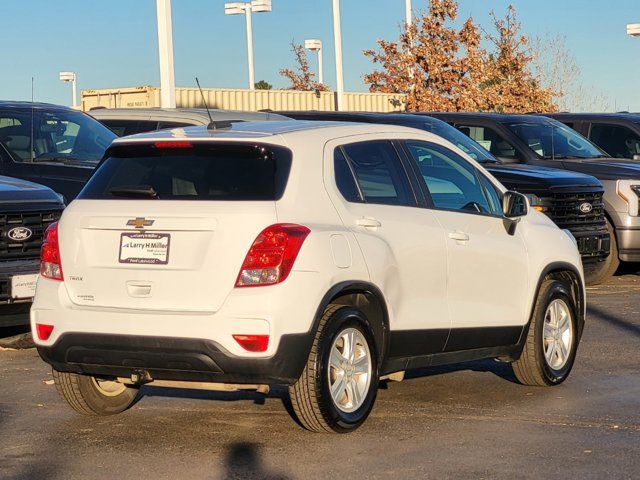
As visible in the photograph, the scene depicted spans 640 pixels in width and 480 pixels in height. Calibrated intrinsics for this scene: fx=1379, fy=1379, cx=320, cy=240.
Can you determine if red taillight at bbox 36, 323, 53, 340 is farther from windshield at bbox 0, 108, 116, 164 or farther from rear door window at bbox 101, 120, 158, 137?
rear door window at bbox 101, 120, 158, 137

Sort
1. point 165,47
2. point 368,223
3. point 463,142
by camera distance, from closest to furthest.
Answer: point 368,223
point 463,142
point 165,47

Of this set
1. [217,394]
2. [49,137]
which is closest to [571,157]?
[49,137]

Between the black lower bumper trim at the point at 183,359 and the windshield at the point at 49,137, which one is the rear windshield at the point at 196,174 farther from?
the windshield at the point at 49,137

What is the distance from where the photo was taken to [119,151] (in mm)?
7602

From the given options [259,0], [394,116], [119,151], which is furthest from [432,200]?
[259,0]

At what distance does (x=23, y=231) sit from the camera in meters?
10.4

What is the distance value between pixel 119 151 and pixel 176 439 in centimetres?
161

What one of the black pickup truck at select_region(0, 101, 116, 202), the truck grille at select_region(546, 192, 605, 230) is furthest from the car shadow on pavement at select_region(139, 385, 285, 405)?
the truck grille at select_region(546, 192, 605, 230)

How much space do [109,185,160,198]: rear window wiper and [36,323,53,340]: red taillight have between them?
787mm

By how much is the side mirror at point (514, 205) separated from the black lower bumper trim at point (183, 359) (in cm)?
223

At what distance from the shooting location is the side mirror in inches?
341

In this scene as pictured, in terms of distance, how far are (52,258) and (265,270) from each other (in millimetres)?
1332

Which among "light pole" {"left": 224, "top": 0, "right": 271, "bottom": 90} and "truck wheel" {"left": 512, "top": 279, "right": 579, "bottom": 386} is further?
"light pole" {"left": 224, "top": 0, "right": 271, "bottom": 90}

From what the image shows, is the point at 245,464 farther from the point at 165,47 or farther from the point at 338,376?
the point at 165,47
